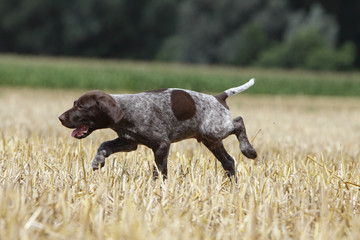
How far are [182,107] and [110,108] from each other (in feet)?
1.85

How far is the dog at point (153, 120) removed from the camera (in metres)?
4.23

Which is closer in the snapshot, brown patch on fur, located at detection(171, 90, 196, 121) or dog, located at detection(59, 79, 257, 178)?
dog, located at detection(59, 79, 257, 178)

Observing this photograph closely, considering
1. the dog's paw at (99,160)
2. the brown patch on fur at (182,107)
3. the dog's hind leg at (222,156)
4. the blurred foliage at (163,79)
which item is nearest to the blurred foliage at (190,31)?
the blurred foliage at (163,79)

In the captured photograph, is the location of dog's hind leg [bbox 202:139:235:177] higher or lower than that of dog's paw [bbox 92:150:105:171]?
lower

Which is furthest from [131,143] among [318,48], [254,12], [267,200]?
[254,12]

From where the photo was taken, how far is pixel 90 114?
4230mm

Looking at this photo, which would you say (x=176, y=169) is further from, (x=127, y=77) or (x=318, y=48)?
(x=318, y=48)

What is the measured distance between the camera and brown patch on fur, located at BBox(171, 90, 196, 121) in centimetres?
440

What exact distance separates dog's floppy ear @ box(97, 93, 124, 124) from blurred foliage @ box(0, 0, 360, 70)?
96.5 feet

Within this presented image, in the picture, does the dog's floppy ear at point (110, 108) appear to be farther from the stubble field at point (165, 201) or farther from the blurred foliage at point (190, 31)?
the blurred foliage at point (190, 31)

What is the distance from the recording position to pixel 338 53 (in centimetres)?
3400

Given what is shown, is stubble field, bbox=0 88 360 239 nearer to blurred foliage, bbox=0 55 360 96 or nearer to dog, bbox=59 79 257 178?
dog, bbox=59 79 257 178

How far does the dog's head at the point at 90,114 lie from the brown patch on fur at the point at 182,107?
45cm

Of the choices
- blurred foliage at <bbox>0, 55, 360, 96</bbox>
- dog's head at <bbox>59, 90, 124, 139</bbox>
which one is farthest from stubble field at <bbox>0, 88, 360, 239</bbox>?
blurred foliage at <bbox>0, 55, 360, 96</bbox>
